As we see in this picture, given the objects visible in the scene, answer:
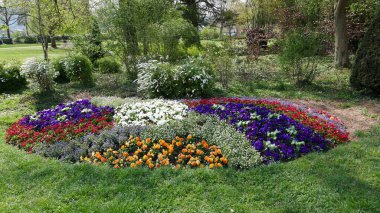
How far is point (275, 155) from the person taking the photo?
4168mm

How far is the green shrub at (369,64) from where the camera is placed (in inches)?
279

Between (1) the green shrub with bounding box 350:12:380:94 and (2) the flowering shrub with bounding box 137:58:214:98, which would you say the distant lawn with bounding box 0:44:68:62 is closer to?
(2) the flowering shrub with bounding box 137:58:214:98

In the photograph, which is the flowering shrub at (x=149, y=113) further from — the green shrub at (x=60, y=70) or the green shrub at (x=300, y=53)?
the green shrub at (x=60, y=70)

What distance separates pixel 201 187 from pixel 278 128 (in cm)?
195

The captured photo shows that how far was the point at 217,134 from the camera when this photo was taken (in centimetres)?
467

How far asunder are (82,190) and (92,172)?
400 mm

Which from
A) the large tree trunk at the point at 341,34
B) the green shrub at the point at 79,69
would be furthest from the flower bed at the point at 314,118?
the large tree trunk at the point at 341,34

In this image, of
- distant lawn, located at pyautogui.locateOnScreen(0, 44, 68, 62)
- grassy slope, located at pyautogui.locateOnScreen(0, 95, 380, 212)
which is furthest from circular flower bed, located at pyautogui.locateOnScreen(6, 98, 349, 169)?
distant lawn, located at pyautogui.locateOnScreen(0, 44, 68, 62)

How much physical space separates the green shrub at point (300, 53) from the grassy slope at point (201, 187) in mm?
4823

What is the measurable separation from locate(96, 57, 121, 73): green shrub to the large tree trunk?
28.1 feet

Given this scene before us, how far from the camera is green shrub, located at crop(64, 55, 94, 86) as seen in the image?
9.76 metres

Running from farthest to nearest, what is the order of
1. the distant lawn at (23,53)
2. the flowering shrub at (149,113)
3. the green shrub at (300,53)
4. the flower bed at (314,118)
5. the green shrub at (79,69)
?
the distant lawn at (23,53) → the green shrub at (79,69) → the green shrub at (300,53) → the flowering shrub at (149,113) → the flower bed at (314,118)

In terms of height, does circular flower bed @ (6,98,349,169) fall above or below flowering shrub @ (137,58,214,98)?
below

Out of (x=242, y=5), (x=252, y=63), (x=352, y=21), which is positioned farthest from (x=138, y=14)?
(x=242, y=5)
